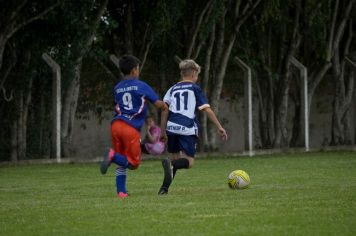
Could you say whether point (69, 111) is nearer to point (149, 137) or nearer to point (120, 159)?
point (149, 137)

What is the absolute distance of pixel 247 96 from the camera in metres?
29.5

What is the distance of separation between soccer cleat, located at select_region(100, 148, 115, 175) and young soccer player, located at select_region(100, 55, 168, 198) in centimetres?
9

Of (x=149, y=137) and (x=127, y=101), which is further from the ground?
(x=149, y=137)

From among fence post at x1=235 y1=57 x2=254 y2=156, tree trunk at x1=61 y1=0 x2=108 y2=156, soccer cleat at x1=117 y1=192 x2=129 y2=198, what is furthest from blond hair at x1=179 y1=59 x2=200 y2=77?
fence post at x1=235 y1=57 x2=254 y2=156

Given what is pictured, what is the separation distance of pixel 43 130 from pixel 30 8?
2.94 meters

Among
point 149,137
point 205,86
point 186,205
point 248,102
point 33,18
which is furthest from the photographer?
point 205,86

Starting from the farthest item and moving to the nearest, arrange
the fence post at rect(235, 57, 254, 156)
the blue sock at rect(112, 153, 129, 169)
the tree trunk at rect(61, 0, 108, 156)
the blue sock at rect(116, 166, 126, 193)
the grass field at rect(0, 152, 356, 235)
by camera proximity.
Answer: the fence post at rect(235, 57, 254, 156), the tree trunk at rect(61, 0, 108, 156), the blue sock at rect(116, 166, 126, 193), the blue sock at rect(112, 153, 129, 169), the grass field at rect(0, 152, 356, 235)

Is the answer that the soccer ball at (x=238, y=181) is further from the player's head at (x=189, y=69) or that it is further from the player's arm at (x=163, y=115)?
the player's head at (x=189, y=69)

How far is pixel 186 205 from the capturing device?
1217 centimetres

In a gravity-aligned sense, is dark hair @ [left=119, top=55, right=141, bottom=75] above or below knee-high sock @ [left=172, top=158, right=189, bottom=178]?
above

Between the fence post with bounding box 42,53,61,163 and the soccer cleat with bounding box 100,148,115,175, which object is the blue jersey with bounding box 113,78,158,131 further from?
the fence post with bounding box 42,53,61,163

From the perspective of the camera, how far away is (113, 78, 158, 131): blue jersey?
13.9 meters

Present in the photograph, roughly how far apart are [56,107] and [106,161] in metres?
12.6

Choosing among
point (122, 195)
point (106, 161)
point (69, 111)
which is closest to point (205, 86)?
point (69, 111)
